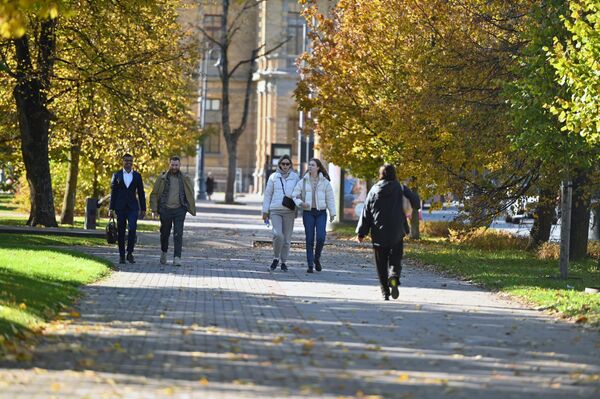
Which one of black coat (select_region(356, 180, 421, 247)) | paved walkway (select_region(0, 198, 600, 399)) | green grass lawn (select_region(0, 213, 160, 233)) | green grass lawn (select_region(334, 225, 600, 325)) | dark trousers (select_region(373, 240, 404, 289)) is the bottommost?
paved walkway (select_region(0, 198, 600, 399))

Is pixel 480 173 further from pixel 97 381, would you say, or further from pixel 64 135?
pixel 97 381

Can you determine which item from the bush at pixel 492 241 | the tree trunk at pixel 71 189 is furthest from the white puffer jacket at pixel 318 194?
the tree trunk at pixel 71 189

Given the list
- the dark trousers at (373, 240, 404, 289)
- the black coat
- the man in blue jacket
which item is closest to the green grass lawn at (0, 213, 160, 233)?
the man in blue jacket

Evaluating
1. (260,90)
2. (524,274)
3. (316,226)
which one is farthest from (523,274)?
(260,90)

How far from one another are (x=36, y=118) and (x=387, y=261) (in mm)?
16744

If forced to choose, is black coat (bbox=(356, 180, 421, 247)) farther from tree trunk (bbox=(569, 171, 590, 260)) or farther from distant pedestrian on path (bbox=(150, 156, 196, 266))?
tree trunk (bbox=(569, 171, 590, 260))

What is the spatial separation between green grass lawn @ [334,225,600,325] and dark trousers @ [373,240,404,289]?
1707 millimetres

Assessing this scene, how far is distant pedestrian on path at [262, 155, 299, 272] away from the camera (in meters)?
22.8

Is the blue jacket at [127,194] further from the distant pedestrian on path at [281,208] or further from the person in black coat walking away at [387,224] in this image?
the person in black coat walking away at [387,224]

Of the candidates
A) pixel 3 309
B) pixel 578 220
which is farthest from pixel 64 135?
pixel 3 309

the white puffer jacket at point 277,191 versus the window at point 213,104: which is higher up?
the window at point 213,104

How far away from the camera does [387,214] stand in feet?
57.5

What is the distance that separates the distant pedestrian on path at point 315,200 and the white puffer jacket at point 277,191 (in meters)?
0.14

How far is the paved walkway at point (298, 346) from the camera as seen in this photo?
31.5 ft
